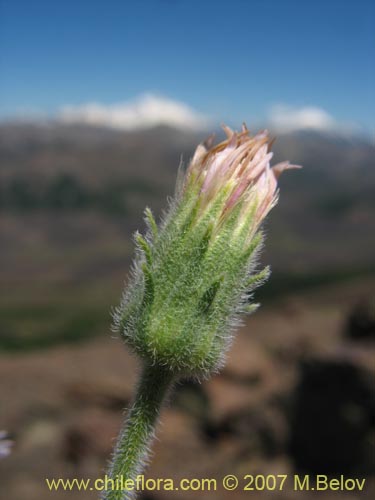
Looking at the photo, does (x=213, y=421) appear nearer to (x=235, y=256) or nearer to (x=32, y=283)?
(x=235, y=256)

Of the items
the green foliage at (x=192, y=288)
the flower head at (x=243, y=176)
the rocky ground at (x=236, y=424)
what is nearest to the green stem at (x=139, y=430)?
the green foliage at (x=192, y=288)

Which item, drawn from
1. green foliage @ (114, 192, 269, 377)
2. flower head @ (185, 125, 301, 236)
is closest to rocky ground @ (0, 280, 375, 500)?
green foliage @ (114, 192, 269, 377)

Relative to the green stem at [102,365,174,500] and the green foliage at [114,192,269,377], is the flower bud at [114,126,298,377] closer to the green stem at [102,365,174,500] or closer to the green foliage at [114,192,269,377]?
the green foliage at [114,192,269,377]

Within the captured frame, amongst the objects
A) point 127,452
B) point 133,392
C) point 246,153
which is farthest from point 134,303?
point 246,153

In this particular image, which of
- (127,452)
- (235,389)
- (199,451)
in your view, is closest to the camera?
(127,452)

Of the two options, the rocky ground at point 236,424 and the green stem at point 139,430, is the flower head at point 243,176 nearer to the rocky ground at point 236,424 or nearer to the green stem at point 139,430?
the green stem at point 139,430

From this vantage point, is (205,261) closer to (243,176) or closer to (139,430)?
(243,176)
